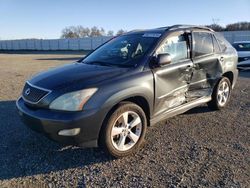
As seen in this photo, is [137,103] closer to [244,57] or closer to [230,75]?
[230,75]

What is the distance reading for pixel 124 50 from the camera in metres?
4.96

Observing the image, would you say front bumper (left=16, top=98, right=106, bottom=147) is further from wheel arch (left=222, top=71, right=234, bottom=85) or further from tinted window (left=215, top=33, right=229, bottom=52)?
wheel arch (left=222, top=71, right=234, bottom=85)

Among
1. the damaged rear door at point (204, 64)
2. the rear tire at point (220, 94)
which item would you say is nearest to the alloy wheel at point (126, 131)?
the damaged rear door at point (204, 64)

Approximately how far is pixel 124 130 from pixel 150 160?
0.54 m

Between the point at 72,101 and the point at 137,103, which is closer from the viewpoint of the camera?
the point at 72,101

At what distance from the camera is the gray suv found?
3.69 metres

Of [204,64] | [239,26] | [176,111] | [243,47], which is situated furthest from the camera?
[239,26]

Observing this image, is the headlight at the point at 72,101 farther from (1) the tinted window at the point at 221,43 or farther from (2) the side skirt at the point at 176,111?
(1) the tinted window at the point at 221,43

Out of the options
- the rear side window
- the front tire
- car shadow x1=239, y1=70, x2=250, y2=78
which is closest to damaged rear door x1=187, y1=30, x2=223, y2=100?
the rear side window

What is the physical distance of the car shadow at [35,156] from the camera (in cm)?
381

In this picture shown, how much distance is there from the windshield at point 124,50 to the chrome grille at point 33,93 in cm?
120

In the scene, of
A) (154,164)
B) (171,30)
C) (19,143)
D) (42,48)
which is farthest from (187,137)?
(42,48)

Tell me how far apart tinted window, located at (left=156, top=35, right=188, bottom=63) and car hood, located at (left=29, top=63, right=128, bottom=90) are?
0.91 m

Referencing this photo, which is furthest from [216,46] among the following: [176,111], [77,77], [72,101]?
[72,101]
